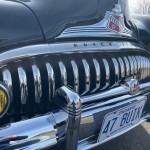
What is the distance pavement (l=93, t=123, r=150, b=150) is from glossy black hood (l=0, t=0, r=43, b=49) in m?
1.27

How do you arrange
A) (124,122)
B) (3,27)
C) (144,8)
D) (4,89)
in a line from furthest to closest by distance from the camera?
(144,8), (124,122), (3,27), (4,89)

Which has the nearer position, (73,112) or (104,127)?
(73,112)

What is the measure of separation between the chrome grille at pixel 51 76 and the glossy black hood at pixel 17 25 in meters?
0.12

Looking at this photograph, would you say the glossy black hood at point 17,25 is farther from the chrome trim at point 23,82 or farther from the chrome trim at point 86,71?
the chrome trim at point 86,71

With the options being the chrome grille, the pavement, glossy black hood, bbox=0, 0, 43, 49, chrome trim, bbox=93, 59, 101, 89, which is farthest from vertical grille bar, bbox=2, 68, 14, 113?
the pavement

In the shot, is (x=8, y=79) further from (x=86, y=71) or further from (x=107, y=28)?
(x=107, y=28)

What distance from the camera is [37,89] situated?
1621 millimetres

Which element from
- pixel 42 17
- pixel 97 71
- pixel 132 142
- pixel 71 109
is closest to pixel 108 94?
pixel 97 71

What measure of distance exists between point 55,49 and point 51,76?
163 mm

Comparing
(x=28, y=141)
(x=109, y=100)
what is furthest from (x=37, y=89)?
(x=109, y=100)

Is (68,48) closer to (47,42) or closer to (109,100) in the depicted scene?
(47,42)

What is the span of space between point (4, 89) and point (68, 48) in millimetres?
492

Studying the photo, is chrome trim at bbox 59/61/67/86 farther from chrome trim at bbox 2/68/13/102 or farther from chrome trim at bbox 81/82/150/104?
chrome trim at bbox 2/68/13/102

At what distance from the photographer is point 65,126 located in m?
1.62
